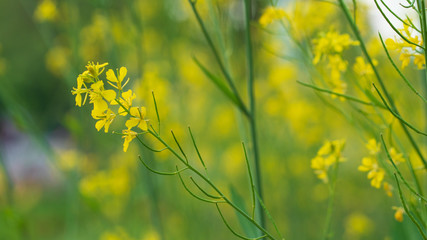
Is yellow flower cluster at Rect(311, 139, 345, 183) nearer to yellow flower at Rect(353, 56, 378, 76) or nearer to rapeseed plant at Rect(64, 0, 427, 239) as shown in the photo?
rapeseed plant at Rect(64, 0, 427, 239)

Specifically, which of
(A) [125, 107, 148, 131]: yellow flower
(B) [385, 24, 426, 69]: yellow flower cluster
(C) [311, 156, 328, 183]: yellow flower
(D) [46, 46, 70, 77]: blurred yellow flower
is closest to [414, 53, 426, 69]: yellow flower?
(B) [385, 24, 426, 69]: yellow flower cluster

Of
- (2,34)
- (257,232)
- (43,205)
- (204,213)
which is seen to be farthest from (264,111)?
(2,34)

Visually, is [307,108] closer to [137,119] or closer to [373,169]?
[373,169]

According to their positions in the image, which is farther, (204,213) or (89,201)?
(204,213)

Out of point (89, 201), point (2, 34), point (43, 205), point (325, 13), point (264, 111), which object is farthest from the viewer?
point (2, 34)

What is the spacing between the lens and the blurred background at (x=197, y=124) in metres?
1.43

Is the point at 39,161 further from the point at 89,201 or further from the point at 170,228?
the point at 89,201

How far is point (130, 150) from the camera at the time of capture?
2.65 m

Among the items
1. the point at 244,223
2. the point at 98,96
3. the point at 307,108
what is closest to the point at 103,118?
the point at 98,96

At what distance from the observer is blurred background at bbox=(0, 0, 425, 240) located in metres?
1.43

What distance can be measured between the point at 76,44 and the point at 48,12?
0.97ft

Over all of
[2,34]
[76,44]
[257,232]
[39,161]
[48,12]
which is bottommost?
[257,232]

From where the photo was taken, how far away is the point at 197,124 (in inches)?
126

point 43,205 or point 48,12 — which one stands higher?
point 43,205
